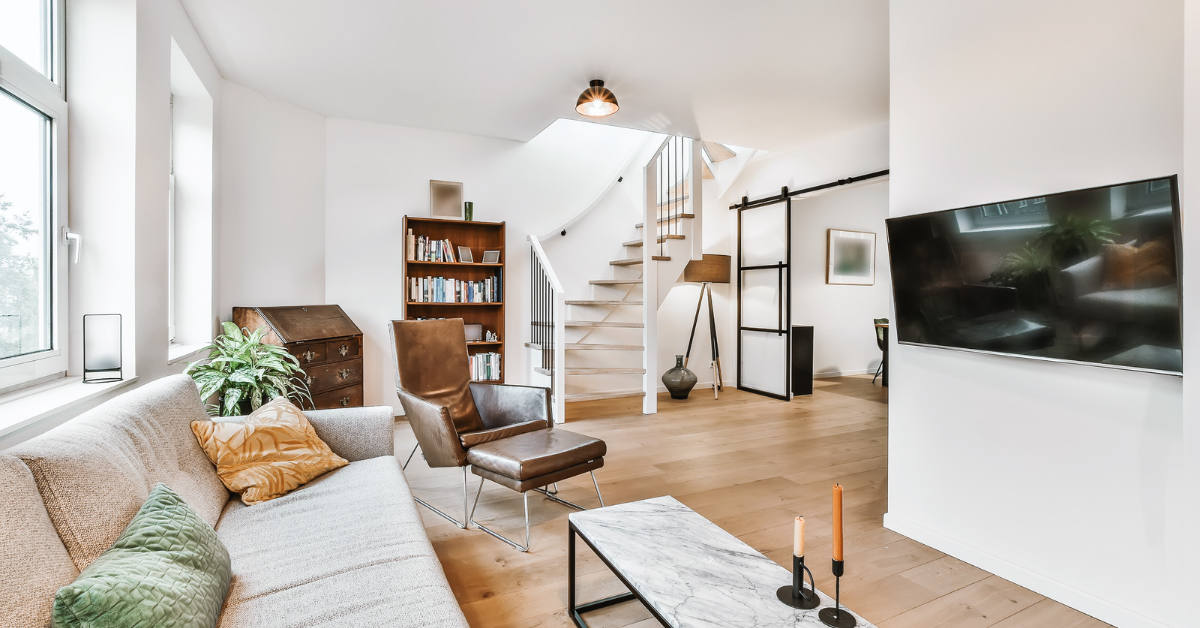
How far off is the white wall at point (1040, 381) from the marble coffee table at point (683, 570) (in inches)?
43.1

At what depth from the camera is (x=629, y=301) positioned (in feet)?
17.6

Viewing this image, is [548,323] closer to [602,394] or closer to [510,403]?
[602,394]

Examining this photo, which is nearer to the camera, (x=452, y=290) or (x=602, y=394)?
(x=602, y=394)

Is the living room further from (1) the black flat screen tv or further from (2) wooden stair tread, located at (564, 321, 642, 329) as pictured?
(2) wooden stair tread, located at (564, 321, 642, 329)

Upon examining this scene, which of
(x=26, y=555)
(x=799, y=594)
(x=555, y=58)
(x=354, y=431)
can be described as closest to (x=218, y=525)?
(x=354, y=431)

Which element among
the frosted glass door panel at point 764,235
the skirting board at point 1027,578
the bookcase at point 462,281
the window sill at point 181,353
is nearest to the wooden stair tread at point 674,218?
the frosted glass door panel at point 764,235

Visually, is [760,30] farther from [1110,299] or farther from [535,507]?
[535,507]

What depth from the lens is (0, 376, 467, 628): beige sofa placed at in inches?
36.4

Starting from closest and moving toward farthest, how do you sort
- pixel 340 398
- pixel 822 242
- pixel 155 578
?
1. pixel 155 578
2. pixel 340 398
3. pixel 822 242

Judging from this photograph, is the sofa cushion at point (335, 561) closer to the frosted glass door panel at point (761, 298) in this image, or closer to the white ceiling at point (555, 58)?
the white ceiling at point (555, 58)

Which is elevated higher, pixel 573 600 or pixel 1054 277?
pixel 1054 277

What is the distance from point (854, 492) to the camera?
292 centimetres

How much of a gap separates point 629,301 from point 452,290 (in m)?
1.73

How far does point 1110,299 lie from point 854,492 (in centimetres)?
161
